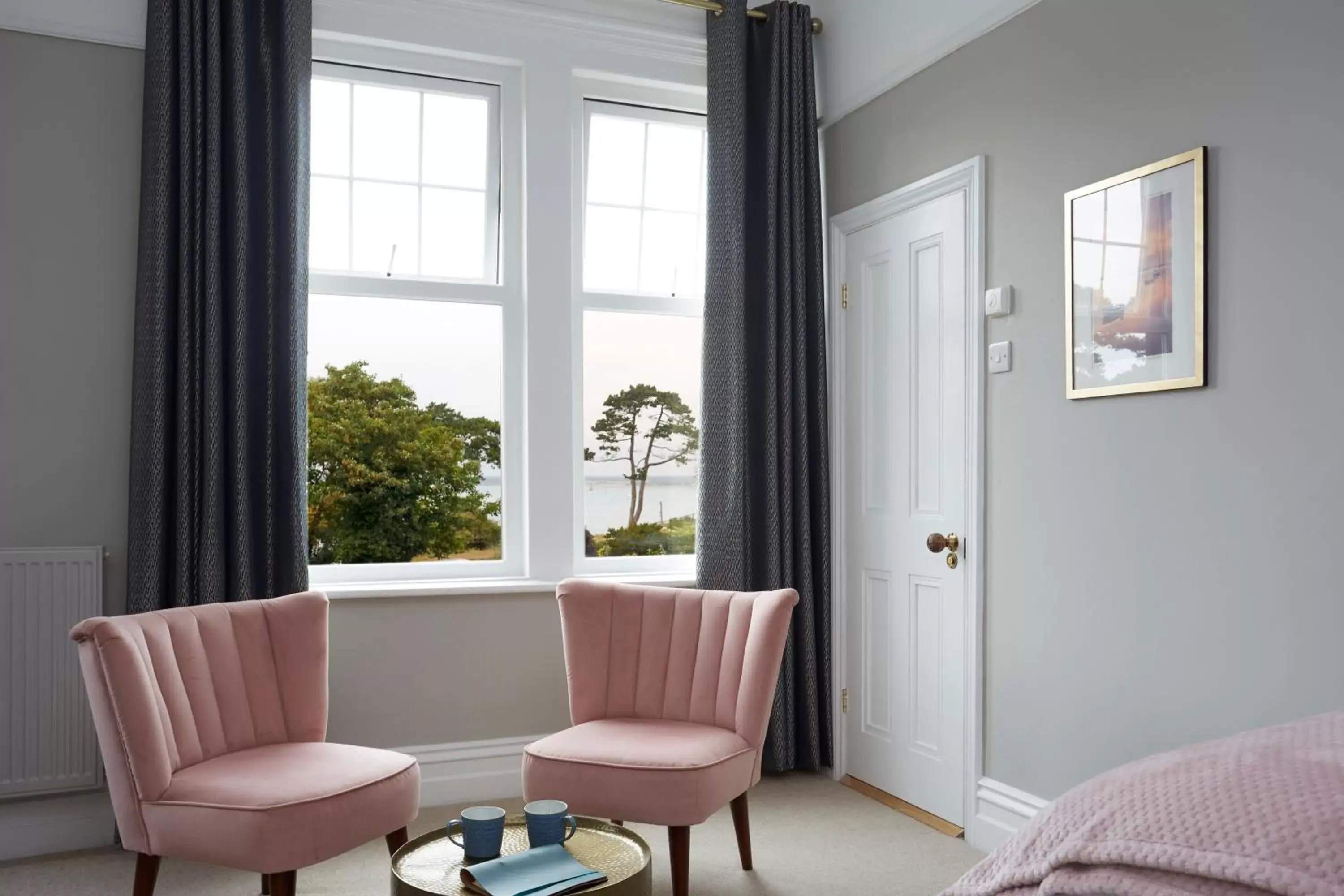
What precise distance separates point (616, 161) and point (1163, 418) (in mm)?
2228

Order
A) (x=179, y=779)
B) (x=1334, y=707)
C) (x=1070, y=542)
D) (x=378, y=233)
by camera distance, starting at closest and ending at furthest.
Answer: (x=1334, y=707) → (x=179, y=779) → (x=1070, y=542) → (x=378, y=233)

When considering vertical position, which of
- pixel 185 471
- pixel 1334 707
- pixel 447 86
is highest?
pixel 447 86

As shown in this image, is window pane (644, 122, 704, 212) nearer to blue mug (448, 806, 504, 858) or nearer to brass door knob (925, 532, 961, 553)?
brass door knob (925, 532, 961, 553)

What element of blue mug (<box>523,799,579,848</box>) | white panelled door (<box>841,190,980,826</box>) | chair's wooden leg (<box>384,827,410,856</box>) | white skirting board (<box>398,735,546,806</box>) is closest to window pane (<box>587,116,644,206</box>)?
white panelled door (<box>841,190,980,826</box>)

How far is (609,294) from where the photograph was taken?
3.85 meters

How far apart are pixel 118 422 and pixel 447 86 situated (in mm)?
1562

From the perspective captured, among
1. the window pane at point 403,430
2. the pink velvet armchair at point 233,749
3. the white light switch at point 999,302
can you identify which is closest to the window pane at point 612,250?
the window pane at point 403,430

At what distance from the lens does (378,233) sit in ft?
11.9

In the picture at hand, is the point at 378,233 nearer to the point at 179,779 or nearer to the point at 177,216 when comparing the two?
the point at 177,216

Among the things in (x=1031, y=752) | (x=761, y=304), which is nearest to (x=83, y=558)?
(x=761, y=304)

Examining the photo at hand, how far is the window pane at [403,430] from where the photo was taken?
139 inches

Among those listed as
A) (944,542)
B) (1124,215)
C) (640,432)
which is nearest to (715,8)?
(640,432)

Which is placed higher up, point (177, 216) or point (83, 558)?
point (177, 216)

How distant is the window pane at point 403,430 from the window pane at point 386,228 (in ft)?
0.43
